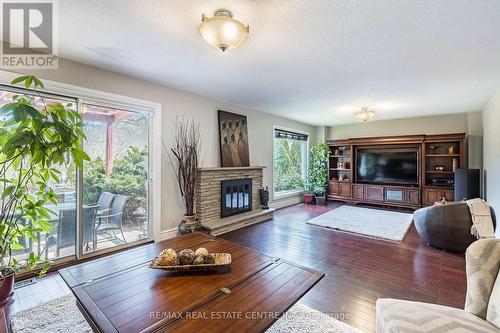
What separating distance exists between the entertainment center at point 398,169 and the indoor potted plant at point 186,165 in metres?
4.77

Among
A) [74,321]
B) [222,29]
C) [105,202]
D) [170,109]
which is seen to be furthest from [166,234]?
[222,29]

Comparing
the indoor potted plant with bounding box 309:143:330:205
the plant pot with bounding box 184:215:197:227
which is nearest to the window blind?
the indoor potted plant with bounding box 309:143:330:205

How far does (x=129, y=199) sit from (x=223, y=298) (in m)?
2.70

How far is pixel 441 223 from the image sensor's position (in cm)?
325

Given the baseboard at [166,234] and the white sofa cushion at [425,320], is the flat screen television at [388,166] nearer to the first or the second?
the baseboard at [166,234]

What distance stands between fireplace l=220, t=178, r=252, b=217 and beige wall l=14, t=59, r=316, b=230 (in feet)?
1.74

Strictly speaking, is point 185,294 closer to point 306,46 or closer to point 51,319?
point 51,319

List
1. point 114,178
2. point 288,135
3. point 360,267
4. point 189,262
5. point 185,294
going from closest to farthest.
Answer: point 185,294 → point 189,262 → point 360,267 → point 114,178 → point 288,135

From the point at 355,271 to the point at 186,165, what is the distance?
2.83 meters

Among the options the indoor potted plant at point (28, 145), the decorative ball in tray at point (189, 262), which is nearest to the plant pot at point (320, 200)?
the decorative ball in tray at point (189, 262)

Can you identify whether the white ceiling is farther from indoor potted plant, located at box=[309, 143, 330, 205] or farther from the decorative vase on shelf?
indoor potted plant, located at box=[309, 143, 330, 205]

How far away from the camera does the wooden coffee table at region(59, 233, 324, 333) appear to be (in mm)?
1119

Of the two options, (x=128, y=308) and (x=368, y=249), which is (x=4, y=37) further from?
(x=368, y=249)

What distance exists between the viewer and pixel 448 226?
126 inches
